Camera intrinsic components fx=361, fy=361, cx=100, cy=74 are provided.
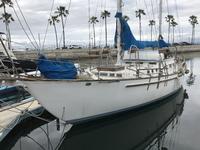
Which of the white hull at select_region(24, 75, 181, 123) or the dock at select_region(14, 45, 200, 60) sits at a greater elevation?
the dock at select_region(14, 45, 200, 60)

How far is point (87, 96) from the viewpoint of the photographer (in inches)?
661

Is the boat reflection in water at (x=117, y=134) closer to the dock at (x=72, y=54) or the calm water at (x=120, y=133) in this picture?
the calm water at (x=120, y=133)

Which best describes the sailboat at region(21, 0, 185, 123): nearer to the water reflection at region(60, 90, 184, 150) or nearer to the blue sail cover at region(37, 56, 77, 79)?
the blue sail cover at region(37, 56, 77, 79)

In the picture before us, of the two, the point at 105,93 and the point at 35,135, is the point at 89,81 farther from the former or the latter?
the point at 35,135

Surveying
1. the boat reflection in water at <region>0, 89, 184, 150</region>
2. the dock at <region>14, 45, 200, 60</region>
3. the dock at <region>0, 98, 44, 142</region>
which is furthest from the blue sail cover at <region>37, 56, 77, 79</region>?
the dock at <region>14, 45, 200, 60</region>

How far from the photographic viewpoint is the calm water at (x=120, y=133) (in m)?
15.4

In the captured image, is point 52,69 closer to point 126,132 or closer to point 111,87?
point 111,87

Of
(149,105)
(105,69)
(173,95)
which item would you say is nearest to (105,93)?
(105,69)

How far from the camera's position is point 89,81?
16562 millimetres

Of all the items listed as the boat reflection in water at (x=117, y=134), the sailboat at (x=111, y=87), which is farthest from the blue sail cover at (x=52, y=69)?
the boat reflection in water at (x=117, y=134)

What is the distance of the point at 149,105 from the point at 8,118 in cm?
874

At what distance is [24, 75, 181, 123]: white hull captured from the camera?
51.5ft

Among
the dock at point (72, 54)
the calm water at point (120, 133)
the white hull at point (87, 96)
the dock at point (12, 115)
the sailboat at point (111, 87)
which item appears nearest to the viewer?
the calm water at point (120, 133)

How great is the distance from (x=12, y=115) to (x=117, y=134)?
5.25m
